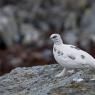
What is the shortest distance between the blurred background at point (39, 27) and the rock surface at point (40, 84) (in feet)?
43.7

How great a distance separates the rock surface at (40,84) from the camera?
7285 mm

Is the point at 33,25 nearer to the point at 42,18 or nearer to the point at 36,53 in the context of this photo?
the point at 42,18

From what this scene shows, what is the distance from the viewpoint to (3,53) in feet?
81.0

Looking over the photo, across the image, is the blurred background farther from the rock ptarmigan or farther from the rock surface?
the rock ptarmigan

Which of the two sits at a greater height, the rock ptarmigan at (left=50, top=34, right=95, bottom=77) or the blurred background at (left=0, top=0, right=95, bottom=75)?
the blurred background at (left=0, top=0, right=95, bottom=75)

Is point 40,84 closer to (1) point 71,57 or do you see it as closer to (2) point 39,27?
(1) point 71,57

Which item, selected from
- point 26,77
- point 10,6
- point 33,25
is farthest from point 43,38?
point 26,77

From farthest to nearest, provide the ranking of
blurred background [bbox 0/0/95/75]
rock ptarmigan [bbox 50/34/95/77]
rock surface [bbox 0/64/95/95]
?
blurred background [bbox 0/0/95/75] → rock ptarmigan [bbox 50/34/95/77] → rock surface [bbox 0/64/95/95]

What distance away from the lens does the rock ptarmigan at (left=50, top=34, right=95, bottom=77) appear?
25.4 ft

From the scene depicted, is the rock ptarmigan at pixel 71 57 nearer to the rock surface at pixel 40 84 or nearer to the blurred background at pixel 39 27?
the rock surface at pixel 40 84

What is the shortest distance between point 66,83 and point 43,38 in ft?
65.3

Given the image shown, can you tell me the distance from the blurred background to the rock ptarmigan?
13970 millimetres

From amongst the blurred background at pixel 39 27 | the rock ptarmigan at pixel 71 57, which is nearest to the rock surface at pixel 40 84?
the rock ptarmigan at pixel 71 57

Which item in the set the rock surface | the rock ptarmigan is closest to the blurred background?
the rock surface
